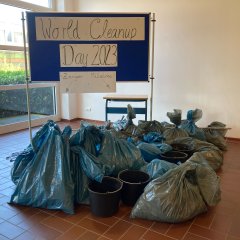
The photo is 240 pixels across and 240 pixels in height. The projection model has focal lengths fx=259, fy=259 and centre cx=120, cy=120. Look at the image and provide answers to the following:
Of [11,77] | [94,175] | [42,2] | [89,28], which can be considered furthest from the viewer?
[42,2]

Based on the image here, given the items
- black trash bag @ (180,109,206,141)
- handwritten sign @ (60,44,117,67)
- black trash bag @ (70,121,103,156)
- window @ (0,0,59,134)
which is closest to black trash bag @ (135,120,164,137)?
black trash bag @ (180,109,206,141)

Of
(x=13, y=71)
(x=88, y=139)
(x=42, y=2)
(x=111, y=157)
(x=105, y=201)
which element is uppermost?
(x=42, y=2)

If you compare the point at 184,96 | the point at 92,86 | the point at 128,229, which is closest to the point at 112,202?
the point at 128,229

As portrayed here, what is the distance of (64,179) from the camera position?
2.04m

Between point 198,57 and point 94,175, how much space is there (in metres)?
2.97

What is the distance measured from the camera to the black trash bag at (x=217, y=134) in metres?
3.56

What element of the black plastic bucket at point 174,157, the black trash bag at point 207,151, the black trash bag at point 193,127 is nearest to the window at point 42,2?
the black trash bag at point 193,127

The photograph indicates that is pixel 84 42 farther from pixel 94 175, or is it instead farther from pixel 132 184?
pixel 132 184

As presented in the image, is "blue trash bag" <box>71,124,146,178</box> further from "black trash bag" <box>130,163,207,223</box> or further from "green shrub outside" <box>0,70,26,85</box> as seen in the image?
"green shrub outside" <box>0,70,26,85</box>

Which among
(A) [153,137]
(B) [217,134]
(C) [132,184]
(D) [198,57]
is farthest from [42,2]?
(C) [132,184]

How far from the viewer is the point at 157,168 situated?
7.50 ft

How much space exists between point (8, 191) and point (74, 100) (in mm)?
3256

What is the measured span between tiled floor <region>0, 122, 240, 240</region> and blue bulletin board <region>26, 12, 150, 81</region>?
1462 millimetres

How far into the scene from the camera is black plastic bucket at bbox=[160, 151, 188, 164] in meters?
2.56
